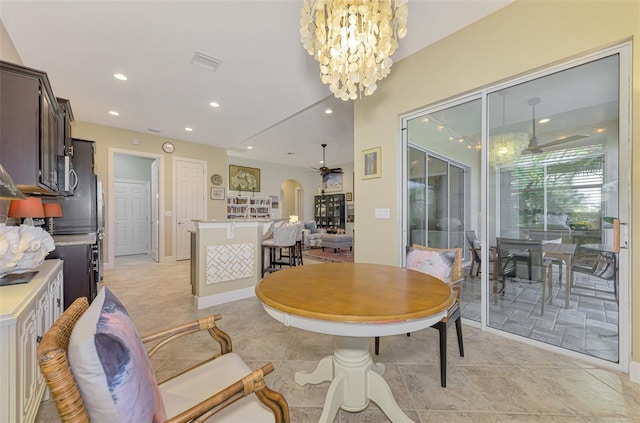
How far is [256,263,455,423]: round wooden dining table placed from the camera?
0.99 meters

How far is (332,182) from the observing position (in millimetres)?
10359

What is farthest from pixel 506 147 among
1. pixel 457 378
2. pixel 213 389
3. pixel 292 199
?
pixel 292 199

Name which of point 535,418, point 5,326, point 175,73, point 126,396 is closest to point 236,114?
point 175,73

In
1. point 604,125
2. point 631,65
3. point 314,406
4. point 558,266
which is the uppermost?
point 631,65

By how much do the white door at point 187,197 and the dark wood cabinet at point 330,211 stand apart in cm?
506

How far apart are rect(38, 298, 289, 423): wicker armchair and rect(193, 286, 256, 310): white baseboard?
1978 mm

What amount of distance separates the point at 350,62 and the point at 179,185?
5397 mm

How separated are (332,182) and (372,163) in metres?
7.23

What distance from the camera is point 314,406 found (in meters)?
1.47

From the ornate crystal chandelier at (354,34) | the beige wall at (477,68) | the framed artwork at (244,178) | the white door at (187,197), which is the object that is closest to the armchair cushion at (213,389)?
the ornate crystal chandelier at (354,34)

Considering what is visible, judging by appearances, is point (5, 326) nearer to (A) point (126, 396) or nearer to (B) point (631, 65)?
(A) point (126, 396)

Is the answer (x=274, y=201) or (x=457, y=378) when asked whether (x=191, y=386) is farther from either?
(x=274, y=201)

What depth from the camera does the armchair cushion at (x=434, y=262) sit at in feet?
6.38

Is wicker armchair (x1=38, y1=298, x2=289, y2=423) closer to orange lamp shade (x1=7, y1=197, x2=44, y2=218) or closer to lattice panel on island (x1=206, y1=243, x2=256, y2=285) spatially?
lattice panel on island (x1=206, y1=243, x2=256, y2=285)
